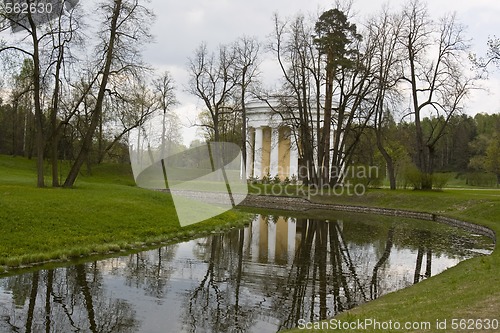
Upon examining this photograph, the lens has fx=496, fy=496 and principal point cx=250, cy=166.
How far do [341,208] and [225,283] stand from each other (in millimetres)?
24359

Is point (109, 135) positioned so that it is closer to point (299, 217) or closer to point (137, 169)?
point (137, 169)

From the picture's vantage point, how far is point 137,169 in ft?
175

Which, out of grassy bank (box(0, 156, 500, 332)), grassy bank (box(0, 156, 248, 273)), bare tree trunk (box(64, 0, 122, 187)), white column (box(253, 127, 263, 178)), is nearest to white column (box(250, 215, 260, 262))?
grassy bank (box(0, 156, 500, 332))

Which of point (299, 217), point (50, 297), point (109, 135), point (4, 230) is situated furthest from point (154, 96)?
point (50, 297)

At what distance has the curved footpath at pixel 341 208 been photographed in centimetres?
2410

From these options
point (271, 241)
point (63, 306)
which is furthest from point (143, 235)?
point (63, 306)

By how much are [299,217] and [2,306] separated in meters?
21.3

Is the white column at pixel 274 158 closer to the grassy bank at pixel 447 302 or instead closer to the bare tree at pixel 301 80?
the bare tree at pixel 301 80

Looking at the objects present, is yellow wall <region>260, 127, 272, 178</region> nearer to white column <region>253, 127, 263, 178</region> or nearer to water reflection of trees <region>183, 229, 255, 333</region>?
white column <region>253, 127, 263, 178</region>

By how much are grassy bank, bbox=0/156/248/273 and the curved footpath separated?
11.7 m

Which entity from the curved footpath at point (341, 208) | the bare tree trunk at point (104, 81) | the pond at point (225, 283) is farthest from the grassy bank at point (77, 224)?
the curved footpath at point (341, 208)

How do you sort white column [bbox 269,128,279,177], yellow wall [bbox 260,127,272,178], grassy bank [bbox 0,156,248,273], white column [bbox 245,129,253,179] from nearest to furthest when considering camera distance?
grassy bank [bbox 0,156,248,273] < white column [bbox 269,128,279,177] < yellow wall [bbox 260,127,272,178] < white column [bbox 245,129,253,179]

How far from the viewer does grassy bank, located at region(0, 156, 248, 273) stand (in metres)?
13.0

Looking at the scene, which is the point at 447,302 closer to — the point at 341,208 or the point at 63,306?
the point at 63,306
